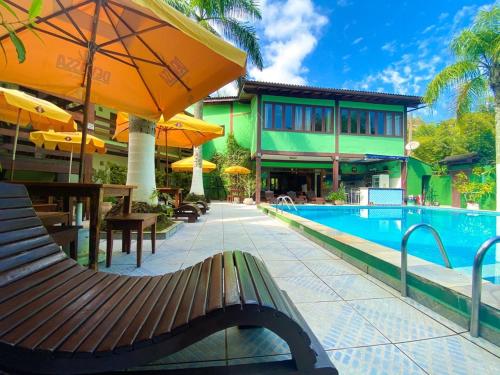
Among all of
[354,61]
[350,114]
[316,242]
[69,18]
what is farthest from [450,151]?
[69,18]

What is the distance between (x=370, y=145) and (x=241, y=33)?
30.9ft

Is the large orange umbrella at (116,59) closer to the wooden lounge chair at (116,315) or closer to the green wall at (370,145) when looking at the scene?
the wooden lounge chair at (116,315)

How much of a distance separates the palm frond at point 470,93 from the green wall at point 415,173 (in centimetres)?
521

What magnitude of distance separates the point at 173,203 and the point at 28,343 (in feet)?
23.9

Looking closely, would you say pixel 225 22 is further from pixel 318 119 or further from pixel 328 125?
pixel 328 125

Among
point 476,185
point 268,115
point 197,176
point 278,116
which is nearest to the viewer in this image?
point 197,176

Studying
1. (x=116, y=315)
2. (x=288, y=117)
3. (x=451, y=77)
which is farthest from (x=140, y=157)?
(x=451, y=77)

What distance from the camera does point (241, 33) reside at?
11859 mm

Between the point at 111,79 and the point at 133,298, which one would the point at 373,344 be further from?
the point at 111,79

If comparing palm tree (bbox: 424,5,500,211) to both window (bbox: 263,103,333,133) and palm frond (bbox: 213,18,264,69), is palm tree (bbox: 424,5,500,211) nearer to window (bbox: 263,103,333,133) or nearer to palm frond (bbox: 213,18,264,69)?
window (bbox: 263,103,333,133)

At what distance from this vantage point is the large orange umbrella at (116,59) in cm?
287

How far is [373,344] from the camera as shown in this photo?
5.60ft

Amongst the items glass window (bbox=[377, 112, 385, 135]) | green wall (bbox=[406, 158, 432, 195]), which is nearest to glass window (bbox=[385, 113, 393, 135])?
glass window (bbox=[377, 112, 385, 135])

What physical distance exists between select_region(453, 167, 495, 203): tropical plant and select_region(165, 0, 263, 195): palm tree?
1200 cm
